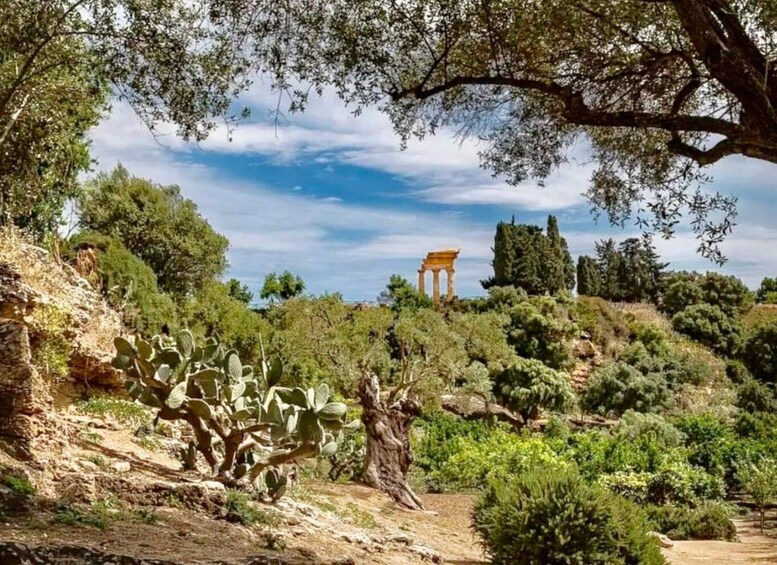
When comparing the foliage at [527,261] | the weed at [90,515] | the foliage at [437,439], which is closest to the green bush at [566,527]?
the weed at [90,515]

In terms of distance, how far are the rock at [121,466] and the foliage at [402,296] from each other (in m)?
31.2

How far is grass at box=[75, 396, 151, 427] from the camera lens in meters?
10.3

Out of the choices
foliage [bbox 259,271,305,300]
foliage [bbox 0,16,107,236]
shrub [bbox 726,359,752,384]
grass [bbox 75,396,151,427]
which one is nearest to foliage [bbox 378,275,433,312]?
foliage [bbox 259,271,305,300]

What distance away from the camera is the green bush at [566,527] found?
22.4 feet

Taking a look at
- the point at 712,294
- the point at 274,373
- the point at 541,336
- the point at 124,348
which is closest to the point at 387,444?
the point at 274,373

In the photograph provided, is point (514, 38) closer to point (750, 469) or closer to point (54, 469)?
point (54, 469)

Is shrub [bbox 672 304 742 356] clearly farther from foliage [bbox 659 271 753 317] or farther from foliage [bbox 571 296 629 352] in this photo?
foliage [bbox 571 296 629 352]

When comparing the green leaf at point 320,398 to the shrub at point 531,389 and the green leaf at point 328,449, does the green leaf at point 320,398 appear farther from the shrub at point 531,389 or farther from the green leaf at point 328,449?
the shrub at point 531,389

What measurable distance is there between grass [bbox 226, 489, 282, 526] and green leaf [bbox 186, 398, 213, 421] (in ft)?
3.16

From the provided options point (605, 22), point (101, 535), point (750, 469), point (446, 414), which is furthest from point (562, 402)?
point (101, 535)

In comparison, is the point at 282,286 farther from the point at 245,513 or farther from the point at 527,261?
the point at 245,513

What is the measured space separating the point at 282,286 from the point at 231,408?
3068 centimetres

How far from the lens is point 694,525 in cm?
1410

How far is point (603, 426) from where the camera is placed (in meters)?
29.4
